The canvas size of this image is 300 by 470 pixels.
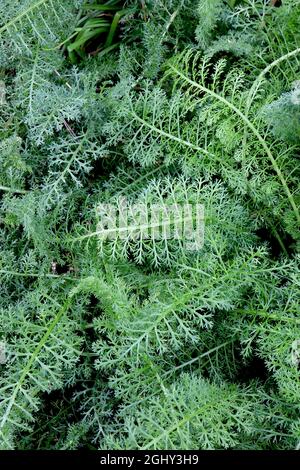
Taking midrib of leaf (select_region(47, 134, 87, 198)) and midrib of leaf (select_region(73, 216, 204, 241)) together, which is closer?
midrib of leaf (select_region(73, 216, 204, 241))

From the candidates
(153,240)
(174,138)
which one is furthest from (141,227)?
(174,138)

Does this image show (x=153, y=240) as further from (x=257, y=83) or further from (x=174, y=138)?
(x=257, y=83)

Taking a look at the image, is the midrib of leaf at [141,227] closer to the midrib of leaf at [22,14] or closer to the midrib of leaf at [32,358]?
the midrib of leaf at [32,358]

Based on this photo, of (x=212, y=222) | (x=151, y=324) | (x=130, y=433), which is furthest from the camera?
(x=212, y=222)

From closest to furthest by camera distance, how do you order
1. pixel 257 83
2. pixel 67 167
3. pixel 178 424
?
pixel 178 424, pixel 257 83, pixel 67 167

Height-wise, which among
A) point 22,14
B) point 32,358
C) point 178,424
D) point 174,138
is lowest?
point 178,424

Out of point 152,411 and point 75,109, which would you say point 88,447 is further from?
point 75,109

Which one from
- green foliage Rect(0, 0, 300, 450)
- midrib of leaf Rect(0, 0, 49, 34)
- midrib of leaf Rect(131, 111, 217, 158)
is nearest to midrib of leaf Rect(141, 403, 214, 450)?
green foliage Rect(0, 0, 300, 450)

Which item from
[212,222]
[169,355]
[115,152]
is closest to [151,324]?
[169,355]

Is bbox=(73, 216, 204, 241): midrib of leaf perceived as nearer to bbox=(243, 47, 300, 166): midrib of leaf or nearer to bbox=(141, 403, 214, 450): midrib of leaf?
bbox=(243, 47, 300, 166): midrib of leaf
